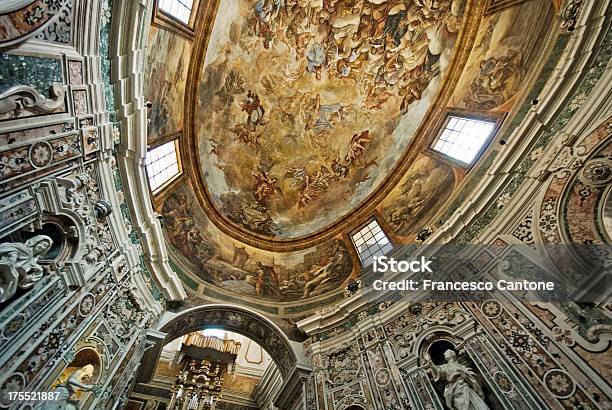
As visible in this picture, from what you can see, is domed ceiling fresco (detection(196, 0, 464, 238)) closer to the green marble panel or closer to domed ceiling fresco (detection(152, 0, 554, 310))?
domed ceiling fresco (detection(152, 0, 554, 310))

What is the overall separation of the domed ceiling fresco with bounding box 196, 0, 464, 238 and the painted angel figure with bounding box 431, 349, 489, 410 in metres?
7.97

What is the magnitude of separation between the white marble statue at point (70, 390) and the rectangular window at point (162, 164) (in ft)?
17.6

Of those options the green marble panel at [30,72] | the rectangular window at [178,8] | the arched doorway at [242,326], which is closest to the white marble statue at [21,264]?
the green marble panel at [30,72]

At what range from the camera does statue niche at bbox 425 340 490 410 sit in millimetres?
6035

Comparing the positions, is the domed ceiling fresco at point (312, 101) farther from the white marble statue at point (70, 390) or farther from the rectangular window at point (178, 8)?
the white marble statue at point (70, 390)

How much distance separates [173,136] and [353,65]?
8221 mm

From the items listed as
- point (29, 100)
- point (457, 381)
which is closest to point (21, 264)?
point (29, 100)

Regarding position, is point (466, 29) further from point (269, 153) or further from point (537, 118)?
point (269, 153)

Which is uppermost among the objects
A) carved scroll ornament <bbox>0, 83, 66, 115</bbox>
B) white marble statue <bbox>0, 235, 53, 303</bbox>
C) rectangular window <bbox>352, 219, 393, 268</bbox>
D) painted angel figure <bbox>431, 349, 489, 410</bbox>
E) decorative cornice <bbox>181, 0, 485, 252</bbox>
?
decorative cornice <bbox>181, 0, 485, 252</bbox>

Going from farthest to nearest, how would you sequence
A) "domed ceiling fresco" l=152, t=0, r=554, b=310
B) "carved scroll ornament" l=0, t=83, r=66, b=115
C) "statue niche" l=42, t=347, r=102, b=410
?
1. "domed ceiling fresco" l=152, t=0, r=554, b=310
2. "statue niche" l=42, t=347, r=102, b=410
3. "carved scroll ornament" l=0, t=83, r=66, b=115

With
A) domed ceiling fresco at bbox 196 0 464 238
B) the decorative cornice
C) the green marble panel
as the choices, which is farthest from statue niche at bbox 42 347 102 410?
domed ceiling fresco at bbox 196 0 464 238

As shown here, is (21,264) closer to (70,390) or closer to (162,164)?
(70,390)

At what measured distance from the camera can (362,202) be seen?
44.9ft

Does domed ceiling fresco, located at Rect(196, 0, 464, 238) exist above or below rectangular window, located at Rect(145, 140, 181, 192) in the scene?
above
